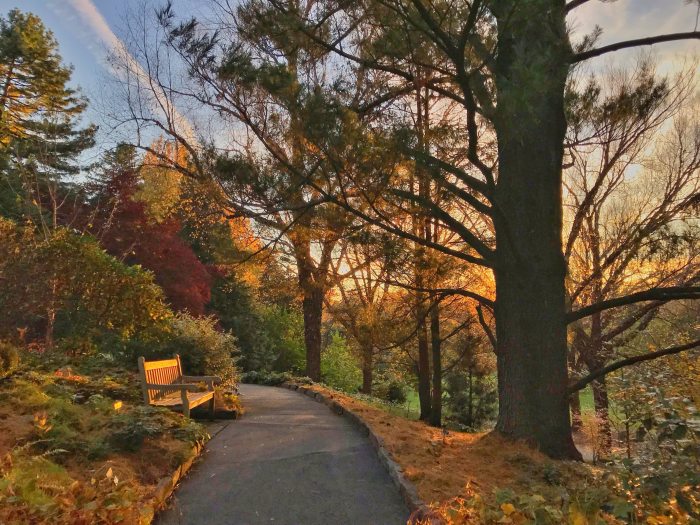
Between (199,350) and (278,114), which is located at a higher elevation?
(278,114)

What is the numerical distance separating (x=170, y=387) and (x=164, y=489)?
2981 mm

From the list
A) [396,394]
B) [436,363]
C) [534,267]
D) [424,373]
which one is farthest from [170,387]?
[396,394]

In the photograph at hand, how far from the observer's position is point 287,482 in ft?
17.1

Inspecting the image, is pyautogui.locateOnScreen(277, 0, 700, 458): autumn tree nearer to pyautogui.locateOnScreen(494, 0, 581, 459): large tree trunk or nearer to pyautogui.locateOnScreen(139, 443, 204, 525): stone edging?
pyautogui.locateOnScreen(494, 0, 581, 459): large tree trunk

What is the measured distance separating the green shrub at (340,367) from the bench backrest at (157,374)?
1628 centimetres

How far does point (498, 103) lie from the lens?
6.13 metres

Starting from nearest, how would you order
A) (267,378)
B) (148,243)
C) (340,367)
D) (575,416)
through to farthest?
(575,416), (267,378), (148,243), (340,367)

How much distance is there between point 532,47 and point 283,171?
347cm

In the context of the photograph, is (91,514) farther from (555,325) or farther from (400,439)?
(555,325)

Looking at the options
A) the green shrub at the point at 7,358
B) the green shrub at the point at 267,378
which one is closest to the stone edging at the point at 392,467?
the green shrub at the point at 7,358

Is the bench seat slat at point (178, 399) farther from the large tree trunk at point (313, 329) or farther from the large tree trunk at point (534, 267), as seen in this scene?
the large tree trunk at point (313, 329)

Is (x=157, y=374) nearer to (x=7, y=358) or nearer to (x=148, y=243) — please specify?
(x=7, y=358)

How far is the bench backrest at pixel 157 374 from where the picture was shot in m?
7.28

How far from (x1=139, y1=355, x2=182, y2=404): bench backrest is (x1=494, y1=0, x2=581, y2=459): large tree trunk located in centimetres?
470
